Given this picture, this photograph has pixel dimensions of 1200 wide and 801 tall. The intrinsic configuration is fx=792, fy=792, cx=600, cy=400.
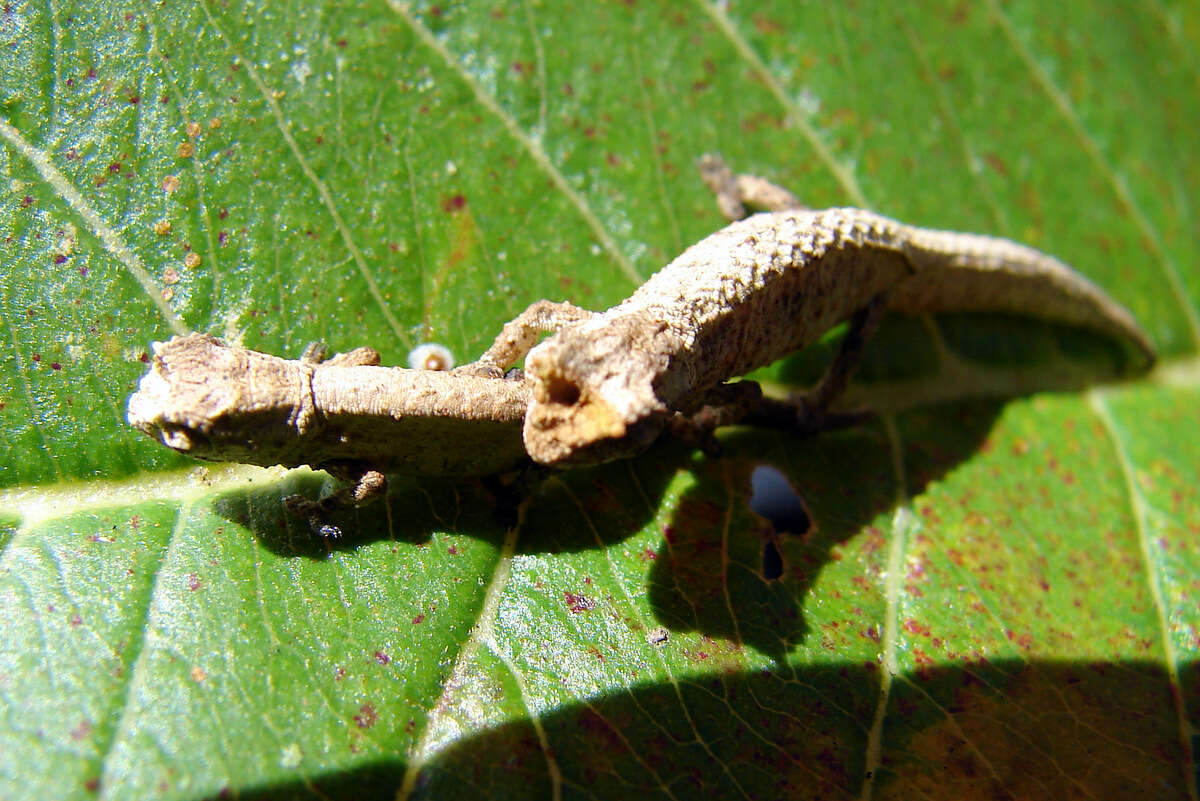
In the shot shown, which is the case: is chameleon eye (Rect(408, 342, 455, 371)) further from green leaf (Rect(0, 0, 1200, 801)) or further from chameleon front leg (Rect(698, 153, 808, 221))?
chameleon front leg (Rect(698, 153, 808, 221))

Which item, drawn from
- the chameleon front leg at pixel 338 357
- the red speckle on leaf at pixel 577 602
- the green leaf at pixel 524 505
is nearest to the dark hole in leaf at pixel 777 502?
the green leaf at pixel 524 505

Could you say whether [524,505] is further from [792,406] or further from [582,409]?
[792,406]

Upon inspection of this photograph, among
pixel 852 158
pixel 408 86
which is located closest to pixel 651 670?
pixel 408 86

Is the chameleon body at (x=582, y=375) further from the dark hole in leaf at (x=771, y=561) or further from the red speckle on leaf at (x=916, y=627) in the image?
the red speckle on leaf at (x=916, y=627)

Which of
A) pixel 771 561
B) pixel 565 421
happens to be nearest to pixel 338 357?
pixel 565 421

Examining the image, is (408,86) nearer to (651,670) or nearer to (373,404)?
(373,404)

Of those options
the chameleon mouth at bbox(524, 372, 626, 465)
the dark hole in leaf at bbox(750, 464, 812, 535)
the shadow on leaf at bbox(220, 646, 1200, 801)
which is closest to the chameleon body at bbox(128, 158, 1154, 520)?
the chameleon mouth at bbox(524, 372, 626, 465)
